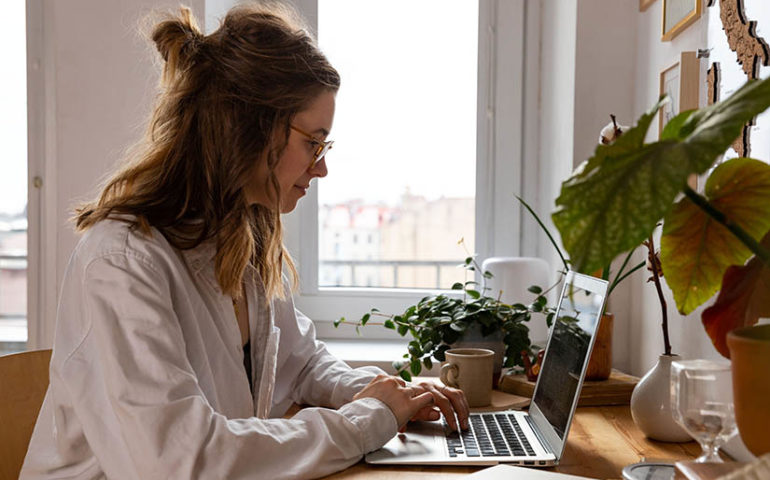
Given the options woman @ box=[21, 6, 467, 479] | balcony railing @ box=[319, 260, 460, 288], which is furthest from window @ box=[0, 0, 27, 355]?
woman @ box=[21, 6, 467, 479]

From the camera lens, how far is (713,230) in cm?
69

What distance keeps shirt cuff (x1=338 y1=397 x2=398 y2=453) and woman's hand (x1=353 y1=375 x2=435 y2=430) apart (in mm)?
15

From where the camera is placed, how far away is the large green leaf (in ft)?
1.54

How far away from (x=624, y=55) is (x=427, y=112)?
77 cm

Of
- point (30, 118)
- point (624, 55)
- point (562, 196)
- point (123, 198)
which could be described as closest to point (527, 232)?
point (624, 55)

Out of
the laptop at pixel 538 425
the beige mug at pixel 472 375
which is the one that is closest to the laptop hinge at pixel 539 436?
the laptop at pixel 538 425

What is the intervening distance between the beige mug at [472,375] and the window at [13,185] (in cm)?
164

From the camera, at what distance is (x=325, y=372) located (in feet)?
4.88

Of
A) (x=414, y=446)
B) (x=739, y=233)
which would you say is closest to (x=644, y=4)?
(x=414, y=446)

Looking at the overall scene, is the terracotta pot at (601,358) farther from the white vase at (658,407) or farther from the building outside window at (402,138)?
the building outside window at (402,138)

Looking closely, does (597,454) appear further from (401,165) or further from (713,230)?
(401,165)

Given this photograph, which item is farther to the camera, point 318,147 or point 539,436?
point 318,147

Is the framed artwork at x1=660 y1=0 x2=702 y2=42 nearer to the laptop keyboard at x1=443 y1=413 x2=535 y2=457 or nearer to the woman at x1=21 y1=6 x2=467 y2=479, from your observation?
the woman at x1=21 y1=6 x2=467 y2=479

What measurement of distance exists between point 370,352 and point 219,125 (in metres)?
1.09
